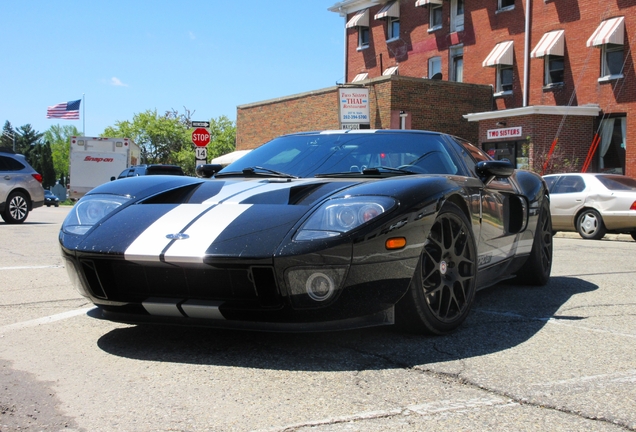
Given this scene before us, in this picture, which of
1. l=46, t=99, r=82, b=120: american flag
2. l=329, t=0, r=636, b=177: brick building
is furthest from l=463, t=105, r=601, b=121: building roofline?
l=46, t=99, r=82, b=120: american flag

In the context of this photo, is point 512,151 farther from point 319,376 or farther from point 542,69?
point 319,376

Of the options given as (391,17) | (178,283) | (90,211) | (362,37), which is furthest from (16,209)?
(362,37)

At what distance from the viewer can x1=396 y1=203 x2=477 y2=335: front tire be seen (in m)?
3.63

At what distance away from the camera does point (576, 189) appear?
561 inches

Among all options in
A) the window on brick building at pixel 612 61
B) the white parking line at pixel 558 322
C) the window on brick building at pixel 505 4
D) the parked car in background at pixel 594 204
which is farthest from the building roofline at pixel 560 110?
the white parking line at pixel 558 322

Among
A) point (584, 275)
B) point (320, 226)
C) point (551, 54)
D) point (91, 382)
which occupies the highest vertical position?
point (551, 54)

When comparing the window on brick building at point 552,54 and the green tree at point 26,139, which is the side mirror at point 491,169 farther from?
the green tree at point 26,139

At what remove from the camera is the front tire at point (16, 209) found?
15.0 m

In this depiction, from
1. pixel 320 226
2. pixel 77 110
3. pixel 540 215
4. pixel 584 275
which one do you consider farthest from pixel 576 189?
pixel 77 110

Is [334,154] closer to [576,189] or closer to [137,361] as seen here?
[137,361]

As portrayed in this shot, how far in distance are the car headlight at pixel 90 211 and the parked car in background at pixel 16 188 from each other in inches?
479

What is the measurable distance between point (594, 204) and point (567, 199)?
0.65 m

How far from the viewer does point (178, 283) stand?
10.9 feet

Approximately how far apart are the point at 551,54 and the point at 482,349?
932 inches
